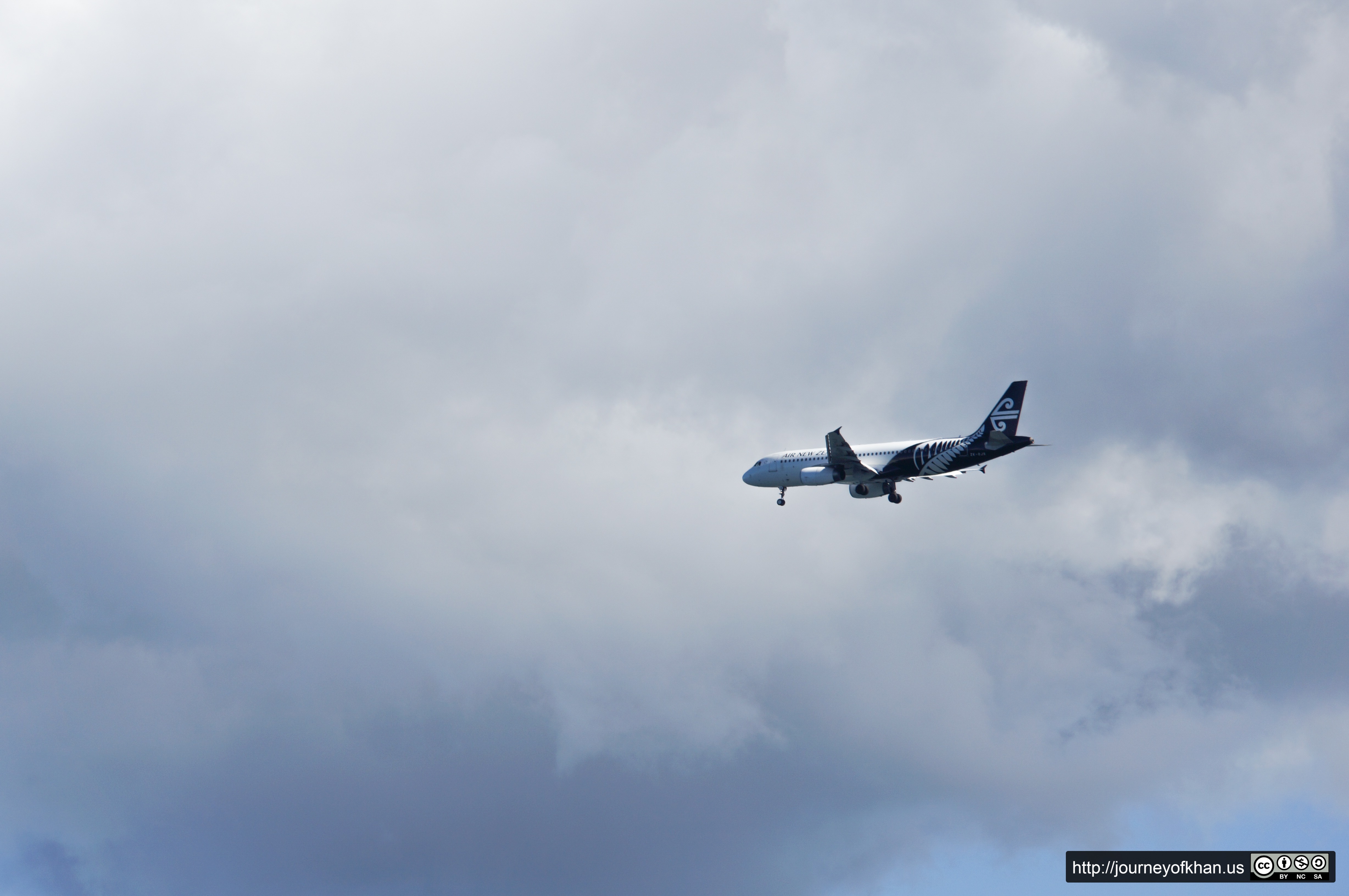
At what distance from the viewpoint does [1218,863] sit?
86062 mm

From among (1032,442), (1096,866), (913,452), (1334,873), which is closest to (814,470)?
(913,452)

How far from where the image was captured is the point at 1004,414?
394 feet

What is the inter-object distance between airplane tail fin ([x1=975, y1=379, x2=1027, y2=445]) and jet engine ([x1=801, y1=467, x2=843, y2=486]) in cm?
1779

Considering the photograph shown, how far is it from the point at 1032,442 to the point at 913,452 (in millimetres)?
13925

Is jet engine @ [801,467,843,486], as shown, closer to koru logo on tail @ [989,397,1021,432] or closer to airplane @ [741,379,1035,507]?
airplane @ [741,379,1035,507]

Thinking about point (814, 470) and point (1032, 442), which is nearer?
point (1032, 442)

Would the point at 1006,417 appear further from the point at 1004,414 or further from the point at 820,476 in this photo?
the point at 820,476

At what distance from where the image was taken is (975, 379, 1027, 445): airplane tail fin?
392 feet

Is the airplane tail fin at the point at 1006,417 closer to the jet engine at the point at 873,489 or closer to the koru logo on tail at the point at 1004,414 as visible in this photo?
the koru logo on tail at the point at 1004,414

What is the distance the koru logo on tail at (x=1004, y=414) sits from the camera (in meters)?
120

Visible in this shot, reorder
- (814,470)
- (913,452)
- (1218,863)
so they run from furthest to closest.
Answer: (814,470), (913,452), (1218,863)

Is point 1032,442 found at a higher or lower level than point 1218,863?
higher

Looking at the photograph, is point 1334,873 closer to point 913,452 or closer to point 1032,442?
point 1032,442

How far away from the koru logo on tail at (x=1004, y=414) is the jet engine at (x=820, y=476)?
1838cm
